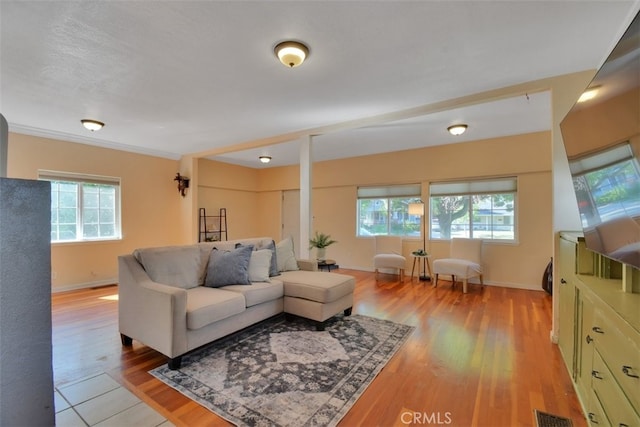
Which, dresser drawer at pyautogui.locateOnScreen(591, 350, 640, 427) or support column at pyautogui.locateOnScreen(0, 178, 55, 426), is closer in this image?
support column at pyautogui.locateOnScreen(0, 178, 55, 426)

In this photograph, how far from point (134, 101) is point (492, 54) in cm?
376

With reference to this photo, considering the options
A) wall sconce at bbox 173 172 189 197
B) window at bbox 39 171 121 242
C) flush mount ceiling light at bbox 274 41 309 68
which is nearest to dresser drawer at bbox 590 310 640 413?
flush mount ceiling light at bbox 274 41 309 68

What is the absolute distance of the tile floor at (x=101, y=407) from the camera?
5.47 ft

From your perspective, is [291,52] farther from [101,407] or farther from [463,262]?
[463,262]

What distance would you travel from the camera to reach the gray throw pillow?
2887mm

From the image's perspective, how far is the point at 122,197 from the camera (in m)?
5.32

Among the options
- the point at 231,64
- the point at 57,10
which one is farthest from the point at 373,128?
the point at 57,10

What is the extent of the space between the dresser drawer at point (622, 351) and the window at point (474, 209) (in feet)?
12.5

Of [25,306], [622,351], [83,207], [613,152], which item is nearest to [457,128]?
[613,152]

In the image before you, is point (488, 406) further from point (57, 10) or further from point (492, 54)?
point (57, 10)

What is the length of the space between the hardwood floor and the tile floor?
0.21ft

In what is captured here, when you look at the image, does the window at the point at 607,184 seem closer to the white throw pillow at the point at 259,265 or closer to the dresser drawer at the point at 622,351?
the dresser drawer at the point at 622,351

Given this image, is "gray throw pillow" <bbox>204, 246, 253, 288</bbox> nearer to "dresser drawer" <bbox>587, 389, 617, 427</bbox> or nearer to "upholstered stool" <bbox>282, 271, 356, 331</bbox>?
"upholstered stool" <bbox>282, 271, 356, 331</bbox>

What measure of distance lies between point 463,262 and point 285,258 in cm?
290
